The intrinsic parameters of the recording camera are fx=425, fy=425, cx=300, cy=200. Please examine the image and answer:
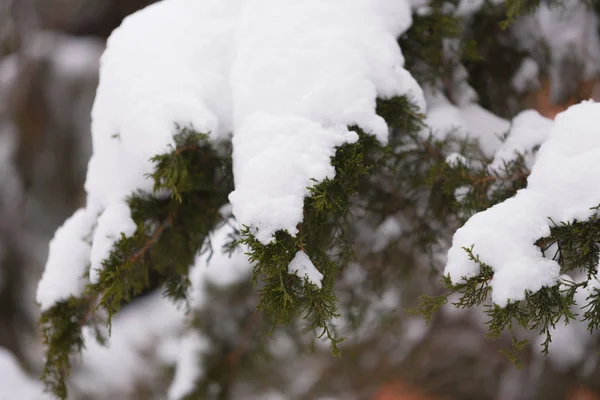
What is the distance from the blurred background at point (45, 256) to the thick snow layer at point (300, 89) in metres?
2.90

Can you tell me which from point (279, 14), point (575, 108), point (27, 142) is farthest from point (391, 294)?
point (27, 142)

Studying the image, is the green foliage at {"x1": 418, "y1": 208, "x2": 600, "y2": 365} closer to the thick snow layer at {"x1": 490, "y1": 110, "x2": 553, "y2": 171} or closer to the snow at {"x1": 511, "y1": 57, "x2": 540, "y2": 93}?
the thick snow layer at {"x1": 490, "y1": 110, "x2": 553, "y2": 171}

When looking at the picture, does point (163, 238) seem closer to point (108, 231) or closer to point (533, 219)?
point (108, 231)

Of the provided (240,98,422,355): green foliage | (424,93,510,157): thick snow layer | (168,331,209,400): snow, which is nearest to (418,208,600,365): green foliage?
(240,98,422,355): green foliage

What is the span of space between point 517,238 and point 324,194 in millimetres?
611

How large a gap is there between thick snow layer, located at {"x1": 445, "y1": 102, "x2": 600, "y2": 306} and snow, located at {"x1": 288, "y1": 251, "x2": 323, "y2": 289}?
0.42 meters

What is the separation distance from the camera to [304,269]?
1396 mm

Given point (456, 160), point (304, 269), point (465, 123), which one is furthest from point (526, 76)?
point (304, 269)

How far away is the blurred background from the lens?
4953 mm

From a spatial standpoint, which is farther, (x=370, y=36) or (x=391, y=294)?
(x=391, y=294)

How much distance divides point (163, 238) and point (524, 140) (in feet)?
5.46

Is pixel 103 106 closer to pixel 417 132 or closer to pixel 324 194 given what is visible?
pixel 324 194

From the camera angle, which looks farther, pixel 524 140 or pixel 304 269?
pixel 524 140

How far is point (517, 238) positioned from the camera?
1.31m
